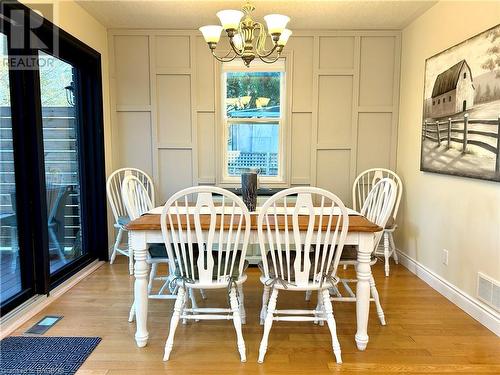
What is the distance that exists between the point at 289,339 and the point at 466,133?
6.29 ft

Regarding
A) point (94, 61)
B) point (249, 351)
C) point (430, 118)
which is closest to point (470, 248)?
point (430, 118)

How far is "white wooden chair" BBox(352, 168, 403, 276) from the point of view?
3.35 meters

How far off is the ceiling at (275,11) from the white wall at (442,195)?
Result: 0.26m

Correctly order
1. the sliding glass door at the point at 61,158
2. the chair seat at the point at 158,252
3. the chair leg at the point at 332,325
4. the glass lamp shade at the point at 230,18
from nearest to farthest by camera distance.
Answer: the chair leg at the point at 332,325 < the glass lamp shade at the point at 230,18 < the chair seat at the point at 158,252 < the sliding glass door at the point at 61,158

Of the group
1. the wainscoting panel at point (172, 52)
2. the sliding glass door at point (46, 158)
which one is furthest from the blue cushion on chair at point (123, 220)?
the wainscoting panel at point (172, 52)

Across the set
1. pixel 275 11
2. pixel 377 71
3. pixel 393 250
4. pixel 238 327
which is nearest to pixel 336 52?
pixel 377 71

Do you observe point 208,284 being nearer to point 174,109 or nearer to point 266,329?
point 266,329

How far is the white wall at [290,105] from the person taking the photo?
373 cm

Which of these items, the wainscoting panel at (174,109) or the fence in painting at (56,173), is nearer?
the fence in painting at (56,173)

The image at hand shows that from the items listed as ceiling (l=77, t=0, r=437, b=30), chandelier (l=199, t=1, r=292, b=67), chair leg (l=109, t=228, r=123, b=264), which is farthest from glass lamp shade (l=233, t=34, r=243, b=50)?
chair leg (l=109, t=228, r=123, b=264)

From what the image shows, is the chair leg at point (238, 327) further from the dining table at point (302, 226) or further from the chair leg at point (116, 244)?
the chair leg at point (116, 244)

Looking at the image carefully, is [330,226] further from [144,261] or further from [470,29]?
[470,29]

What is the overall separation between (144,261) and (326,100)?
2640 mm

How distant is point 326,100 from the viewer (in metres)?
3.81
